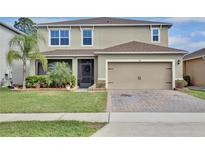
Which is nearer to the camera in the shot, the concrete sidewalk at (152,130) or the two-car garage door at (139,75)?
the concrete sidewalk at (152,130)

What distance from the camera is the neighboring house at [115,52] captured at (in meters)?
19.6

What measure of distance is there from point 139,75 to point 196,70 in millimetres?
6961

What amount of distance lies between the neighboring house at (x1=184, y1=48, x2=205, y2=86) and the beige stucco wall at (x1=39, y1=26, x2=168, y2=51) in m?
3.40

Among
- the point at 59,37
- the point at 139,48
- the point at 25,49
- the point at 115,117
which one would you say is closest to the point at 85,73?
the point at 59,37

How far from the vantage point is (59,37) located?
74.8 feet

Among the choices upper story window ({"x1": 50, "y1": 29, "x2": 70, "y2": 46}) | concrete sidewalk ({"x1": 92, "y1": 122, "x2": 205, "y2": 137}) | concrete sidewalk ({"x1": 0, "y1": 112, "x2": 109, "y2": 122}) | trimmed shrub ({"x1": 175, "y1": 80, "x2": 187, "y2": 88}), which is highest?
upper story window ({"x1": 50, "y1": 29, "x2": 70, "y2": 46})

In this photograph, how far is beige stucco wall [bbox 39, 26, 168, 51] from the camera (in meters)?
22.7

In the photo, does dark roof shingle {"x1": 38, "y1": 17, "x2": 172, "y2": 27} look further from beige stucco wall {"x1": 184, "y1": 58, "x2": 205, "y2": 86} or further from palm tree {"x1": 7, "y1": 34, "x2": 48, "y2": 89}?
palm tree {"x1": 7, "y1": 34, "x2": 48, "y2": 89}

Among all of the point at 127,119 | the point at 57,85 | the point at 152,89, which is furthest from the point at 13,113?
the point at 152,89

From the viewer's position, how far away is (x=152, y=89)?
768 inches

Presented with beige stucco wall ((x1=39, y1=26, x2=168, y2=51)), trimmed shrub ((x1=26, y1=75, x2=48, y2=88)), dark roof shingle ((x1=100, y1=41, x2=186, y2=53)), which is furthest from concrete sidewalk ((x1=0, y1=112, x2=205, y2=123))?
beige stucco wall ((x1=39, y1=26, x2=168, y2=51))

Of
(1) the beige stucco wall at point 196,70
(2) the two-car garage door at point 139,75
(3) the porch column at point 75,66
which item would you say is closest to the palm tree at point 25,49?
(3) the porch column at point 75,66

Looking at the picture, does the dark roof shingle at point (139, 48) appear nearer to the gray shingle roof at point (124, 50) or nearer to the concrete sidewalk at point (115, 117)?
the gray shingle roof at point (124, 50)
